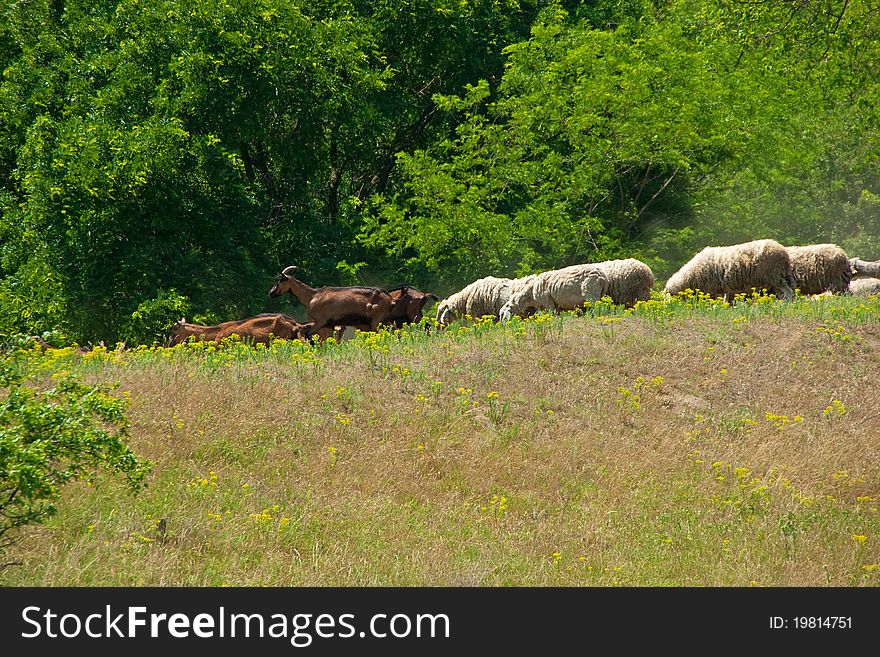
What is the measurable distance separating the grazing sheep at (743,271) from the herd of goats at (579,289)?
0.02m

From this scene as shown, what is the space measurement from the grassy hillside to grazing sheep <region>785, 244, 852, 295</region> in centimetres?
378

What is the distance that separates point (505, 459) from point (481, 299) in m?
11.1

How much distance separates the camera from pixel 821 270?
21.6 m

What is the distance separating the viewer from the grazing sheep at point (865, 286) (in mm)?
23625

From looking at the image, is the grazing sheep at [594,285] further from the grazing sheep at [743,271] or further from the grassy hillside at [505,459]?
the grassy hillside at [505,459]

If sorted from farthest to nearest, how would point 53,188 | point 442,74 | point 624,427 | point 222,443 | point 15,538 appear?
point 442,74, point 53,188, point 624,427, point 222,443, point 15,538

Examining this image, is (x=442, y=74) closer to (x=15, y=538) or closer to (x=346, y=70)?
(x=346, y=70)

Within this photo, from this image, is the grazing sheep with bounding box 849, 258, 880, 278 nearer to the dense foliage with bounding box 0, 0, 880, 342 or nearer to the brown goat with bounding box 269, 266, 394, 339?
the dense foliage with bounding box 0, 0, 880, 342

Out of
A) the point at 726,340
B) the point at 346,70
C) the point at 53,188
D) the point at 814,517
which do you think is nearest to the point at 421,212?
the point at 346,70

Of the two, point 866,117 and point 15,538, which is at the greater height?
point 866,117

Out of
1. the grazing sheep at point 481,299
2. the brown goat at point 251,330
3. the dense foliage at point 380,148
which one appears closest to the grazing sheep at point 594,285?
the grazing sheep at point 481,299

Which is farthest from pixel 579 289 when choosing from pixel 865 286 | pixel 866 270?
pixel 866 270

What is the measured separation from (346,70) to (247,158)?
150 inches

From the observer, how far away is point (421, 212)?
30.0m
